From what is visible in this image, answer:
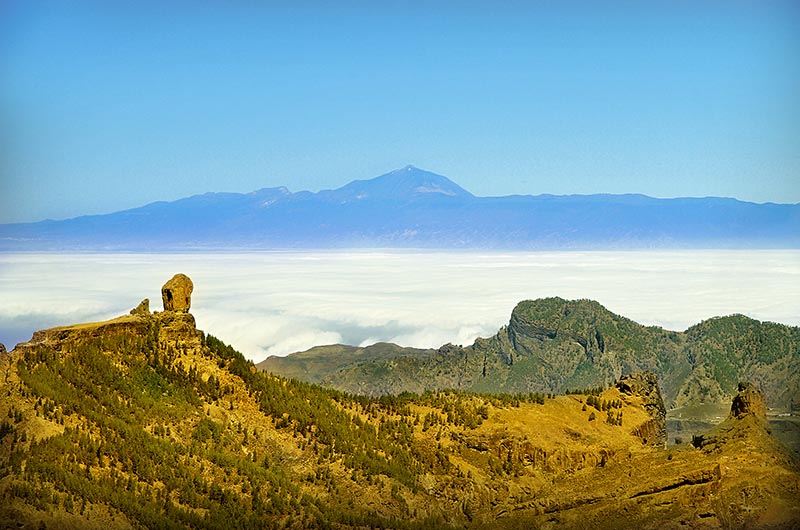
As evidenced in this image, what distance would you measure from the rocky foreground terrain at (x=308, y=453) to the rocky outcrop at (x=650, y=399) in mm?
336

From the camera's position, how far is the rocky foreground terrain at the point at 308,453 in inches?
1276

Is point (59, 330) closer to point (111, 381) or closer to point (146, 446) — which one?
point (111, 381)

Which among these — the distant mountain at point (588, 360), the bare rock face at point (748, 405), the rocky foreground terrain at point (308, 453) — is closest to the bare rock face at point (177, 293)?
the rocky foreground terrain at point (308, 453)

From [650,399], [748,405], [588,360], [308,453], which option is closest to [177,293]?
[308,453]

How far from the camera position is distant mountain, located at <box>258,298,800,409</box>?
118 metres

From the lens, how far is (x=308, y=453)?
1581 inches

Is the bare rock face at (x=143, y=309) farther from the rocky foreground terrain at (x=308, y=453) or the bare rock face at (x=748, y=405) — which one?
the bare rock face at (x=748, y=405)

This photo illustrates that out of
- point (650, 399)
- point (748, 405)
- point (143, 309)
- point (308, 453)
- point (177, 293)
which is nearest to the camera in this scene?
point (308, 453)

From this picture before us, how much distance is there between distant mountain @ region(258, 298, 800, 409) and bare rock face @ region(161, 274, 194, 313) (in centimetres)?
7476

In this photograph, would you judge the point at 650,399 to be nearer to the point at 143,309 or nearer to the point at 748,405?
the point at 748,405

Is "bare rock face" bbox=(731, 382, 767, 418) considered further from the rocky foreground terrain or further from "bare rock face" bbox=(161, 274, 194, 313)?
"bare rock face" bbox=(161, 274, 194, 313)

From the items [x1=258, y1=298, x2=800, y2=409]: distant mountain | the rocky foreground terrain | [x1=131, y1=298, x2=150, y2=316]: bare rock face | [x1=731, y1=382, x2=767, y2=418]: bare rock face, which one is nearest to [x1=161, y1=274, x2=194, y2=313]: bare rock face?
the rocky foreground terrain

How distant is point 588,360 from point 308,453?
298 feet

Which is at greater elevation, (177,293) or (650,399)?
(177,293)
